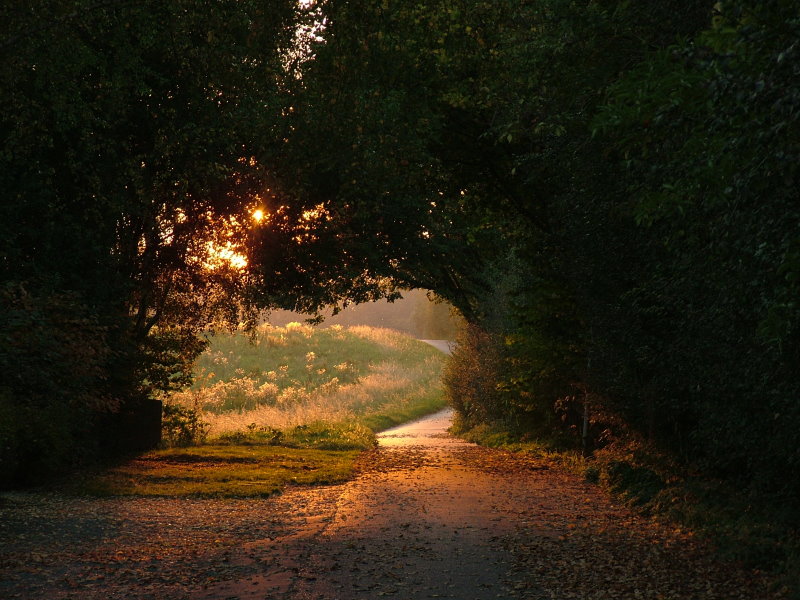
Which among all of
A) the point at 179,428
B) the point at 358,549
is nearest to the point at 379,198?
the point at 358,549

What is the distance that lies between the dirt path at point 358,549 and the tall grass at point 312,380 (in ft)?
33.1

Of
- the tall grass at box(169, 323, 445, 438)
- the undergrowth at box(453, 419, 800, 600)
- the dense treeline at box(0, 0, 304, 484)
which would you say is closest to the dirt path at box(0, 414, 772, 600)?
the undergrowth at box(453, 419, 800, 600)

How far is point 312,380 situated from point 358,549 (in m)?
43.5

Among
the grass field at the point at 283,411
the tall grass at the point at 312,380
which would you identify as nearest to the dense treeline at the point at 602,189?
the grass field at the point at 283,411

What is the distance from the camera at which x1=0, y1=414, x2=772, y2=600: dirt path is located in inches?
308

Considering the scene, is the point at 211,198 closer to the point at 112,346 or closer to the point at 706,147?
the point at 112,346

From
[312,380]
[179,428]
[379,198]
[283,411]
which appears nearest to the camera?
[379,198]

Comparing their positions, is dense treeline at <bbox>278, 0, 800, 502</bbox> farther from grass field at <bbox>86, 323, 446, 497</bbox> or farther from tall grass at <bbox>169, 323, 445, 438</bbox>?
tall grass at <bbox>169, 323, 445, 438</bbox>

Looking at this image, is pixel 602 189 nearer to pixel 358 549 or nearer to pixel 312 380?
pixel 358 549

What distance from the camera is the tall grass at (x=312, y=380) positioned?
103 feet

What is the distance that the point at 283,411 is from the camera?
110 ft

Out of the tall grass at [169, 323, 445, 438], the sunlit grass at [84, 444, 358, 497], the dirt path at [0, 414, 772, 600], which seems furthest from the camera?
the tall grass at [169, 323, 445, 438]

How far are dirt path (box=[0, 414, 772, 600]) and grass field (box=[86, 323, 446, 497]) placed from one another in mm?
1730

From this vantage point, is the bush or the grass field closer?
the grass field
